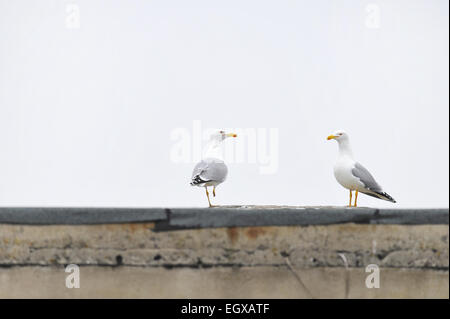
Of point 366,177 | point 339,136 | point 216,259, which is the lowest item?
point 216,259

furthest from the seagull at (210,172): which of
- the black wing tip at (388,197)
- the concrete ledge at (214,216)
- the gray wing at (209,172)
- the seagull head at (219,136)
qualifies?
the black wing tip at (388,197)

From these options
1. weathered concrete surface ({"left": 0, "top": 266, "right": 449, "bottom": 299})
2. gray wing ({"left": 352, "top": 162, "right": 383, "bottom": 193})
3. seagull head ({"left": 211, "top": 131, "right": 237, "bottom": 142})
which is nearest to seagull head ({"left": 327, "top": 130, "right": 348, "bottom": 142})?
gray wing ({"left": 352, "top": 162, "right": 383, "bottom": 193})

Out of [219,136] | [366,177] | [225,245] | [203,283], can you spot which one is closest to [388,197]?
[366,177]

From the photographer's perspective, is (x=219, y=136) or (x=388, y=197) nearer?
(x=388, y=197)

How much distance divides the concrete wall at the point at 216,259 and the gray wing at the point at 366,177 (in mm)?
1709

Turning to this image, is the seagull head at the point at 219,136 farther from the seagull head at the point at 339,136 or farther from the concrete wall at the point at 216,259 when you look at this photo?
the concrete wall at the point at 216,259

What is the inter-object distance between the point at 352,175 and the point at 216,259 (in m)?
2.38

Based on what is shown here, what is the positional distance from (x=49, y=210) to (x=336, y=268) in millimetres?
2411

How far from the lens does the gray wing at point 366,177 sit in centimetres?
674

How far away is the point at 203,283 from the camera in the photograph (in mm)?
5012

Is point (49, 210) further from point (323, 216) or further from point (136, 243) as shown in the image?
point (323, 216)

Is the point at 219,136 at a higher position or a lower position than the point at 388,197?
higher

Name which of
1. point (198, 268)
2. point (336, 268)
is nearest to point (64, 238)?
point (198, 268)

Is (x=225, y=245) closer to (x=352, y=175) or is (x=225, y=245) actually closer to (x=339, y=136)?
(x=352, y=175)
